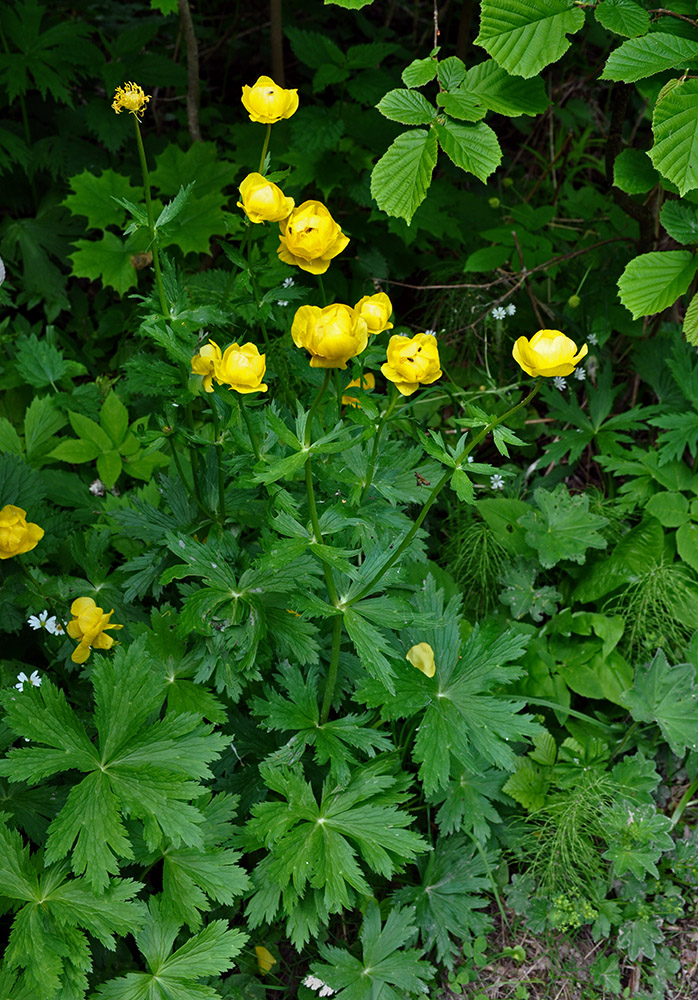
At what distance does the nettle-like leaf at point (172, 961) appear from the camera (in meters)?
1.44

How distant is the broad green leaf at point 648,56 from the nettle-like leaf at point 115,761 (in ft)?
4.41

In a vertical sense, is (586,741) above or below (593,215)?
below

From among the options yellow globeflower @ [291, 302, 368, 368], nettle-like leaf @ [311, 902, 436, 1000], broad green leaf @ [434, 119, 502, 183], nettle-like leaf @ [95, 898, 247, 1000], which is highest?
broad green leaf @ [434, 119, 502, 183]

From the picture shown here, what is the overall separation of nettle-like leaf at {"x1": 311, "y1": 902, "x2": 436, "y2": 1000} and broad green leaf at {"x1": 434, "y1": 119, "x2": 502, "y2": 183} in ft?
4.74

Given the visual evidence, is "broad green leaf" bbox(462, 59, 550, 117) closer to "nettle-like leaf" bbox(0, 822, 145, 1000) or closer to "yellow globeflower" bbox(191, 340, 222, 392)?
"yellow globeflower" bbox(191, 340, 222, 392)

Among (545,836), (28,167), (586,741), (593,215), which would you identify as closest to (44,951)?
(545,836)

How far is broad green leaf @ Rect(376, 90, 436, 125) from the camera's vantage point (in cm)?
155

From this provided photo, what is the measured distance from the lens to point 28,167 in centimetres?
268

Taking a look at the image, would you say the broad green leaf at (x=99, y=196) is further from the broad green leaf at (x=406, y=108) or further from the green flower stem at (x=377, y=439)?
the green flower stem at (x=377, y=439)

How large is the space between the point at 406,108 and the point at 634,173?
563 mm

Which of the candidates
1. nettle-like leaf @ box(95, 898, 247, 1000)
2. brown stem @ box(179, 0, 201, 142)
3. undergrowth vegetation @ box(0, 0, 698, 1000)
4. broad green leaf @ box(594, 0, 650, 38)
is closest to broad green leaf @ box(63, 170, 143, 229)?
undergrowth vegetation @ box(0, 0, 698, 1000)

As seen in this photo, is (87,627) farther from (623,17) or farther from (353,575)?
(623,17)

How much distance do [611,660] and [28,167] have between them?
2320mm

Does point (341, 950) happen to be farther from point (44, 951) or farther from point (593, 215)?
point (593, 215)
